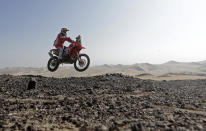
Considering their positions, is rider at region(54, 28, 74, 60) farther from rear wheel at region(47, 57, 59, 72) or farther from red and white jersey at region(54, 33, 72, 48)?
rear wheel at region(47, 57, 59, 72)

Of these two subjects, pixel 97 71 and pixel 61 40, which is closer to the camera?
pixel 61 40

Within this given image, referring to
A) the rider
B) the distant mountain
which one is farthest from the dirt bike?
the distant mountain

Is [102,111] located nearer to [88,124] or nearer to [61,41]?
[88,124]

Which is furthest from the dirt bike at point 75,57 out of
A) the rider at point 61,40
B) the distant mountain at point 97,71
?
the distant mountain at point 97,71

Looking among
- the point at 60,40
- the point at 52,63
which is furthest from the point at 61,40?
the point at 52,63

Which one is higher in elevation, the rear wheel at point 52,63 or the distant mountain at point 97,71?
the rear wheel at point 52,63

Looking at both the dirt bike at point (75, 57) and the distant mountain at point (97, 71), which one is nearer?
the dirt bike at point (75, 57)

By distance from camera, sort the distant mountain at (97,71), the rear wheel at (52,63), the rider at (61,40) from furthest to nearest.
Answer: the distant mountain at (97,71) < the rear wheel at (52,63) < the rider at (61,40)

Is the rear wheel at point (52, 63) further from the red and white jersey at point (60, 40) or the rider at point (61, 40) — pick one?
the red and white jersey at point (60, 40)

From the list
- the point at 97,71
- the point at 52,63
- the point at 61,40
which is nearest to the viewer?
the point at 61,40

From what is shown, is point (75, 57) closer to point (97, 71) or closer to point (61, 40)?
point (61, 40)

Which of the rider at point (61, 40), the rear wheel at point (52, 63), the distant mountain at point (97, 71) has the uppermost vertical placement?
the rider at point (61, 40)

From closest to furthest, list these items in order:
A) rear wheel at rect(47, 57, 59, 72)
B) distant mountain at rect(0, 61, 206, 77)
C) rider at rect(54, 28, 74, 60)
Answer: rider at rect(54, 28, 74, 60), rear wheel at rect(47, 57, 59, 72), distant mountain at rect(0, 61, 206, 77)

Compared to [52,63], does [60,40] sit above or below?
above
